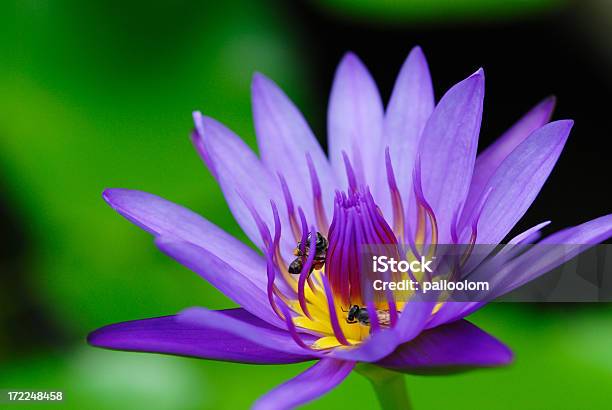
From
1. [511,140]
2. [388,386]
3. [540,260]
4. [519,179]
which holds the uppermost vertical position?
[511,140]

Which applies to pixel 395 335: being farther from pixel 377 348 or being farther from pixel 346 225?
pixel 346 225

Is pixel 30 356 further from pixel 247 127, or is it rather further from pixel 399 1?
pixel 399 1

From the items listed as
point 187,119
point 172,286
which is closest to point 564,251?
point 172,286

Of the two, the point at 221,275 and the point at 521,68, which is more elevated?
the point at 521,68

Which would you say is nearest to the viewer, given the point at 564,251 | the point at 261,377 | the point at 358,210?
the point at 564,251

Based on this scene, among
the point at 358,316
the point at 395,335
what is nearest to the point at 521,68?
the point at 358,316

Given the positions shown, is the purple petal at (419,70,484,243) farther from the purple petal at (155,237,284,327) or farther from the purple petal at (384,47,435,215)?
the purple petal at (155,237,284,327)

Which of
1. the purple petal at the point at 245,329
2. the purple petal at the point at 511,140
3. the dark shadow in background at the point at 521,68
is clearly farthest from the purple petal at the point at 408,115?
the dark shadow in background at the point at 521,68
